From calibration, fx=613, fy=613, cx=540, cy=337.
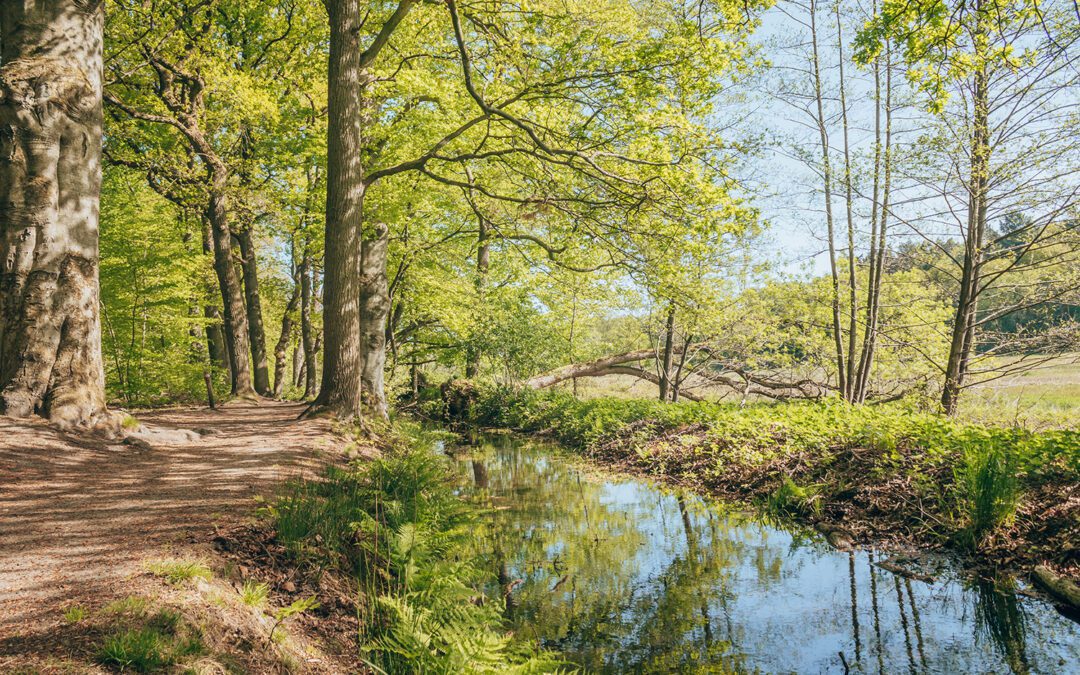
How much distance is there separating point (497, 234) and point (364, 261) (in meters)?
3.27

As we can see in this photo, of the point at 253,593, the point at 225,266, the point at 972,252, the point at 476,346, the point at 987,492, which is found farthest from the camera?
the point at 476,346

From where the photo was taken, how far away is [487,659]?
315cm

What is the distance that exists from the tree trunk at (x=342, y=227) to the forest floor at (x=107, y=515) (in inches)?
30.7

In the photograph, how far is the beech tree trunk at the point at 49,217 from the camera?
6855 millimetres

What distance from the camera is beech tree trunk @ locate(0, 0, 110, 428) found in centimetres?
686

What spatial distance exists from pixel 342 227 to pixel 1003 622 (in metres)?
8.83

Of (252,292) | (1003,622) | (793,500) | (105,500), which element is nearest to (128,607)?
(105,500)

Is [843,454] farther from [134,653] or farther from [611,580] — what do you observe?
[134,653]

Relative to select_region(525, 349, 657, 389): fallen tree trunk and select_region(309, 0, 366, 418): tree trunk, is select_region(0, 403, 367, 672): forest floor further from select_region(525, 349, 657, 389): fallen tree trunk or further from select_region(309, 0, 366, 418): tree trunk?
select_region(525, 349, 657, 389): fallen tree trunk

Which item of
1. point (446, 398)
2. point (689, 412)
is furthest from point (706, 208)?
point (446, 398)

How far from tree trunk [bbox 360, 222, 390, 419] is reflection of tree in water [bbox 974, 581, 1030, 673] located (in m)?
10.3

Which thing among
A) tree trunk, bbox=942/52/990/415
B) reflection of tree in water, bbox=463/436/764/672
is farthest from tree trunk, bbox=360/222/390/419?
tree trunk, bbox=942/52/990/415

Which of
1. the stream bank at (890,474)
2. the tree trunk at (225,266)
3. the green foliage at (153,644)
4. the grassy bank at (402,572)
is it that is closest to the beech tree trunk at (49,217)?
the grassy bank at (402,572)

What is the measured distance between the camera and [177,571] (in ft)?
11.0
